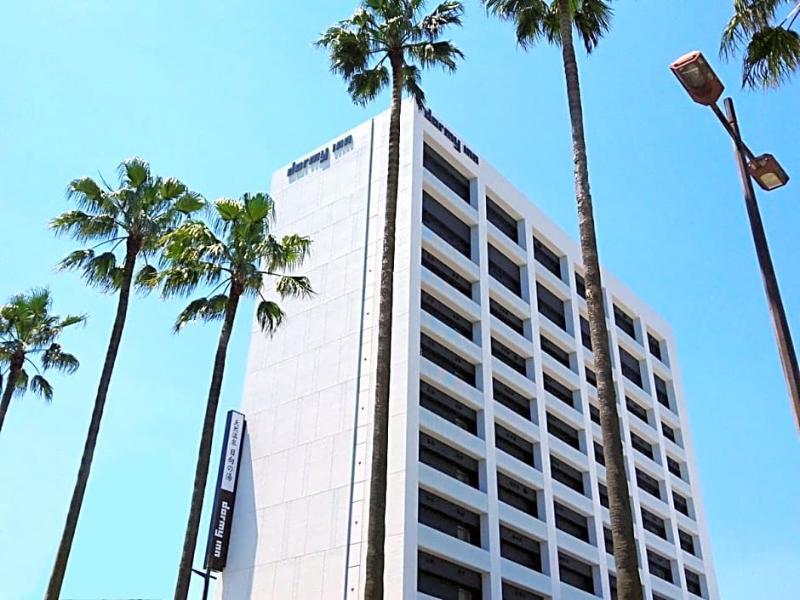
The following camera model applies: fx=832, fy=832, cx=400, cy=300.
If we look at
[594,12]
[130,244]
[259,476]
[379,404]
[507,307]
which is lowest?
[379,404]

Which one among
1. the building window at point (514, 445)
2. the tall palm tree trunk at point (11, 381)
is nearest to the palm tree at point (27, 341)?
the tall palm tree trunk at point (11, 381)

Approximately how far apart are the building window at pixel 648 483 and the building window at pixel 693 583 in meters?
4.76

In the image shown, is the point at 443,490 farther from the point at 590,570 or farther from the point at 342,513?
the point at 590,570

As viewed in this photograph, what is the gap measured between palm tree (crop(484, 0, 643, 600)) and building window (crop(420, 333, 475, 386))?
17409 millimetres

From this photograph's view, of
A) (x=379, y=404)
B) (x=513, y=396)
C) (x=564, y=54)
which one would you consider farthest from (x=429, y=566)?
(x=564, y=54)

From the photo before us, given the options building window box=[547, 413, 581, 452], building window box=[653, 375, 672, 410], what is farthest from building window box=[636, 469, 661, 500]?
building window box=[653, 375, 672, 410]

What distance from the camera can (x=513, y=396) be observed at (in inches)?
1624

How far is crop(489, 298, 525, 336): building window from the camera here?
1670 inches

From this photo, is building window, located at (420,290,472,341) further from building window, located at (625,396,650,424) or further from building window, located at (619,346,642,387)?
building window, located at (619,346,642,387)

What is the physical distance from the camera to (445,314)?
38.9 metres

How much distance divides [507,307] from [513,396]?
4817 millimetres

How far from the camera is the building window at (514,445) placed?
127ft

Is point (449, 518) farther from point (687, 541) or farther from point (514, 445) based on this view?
point (687, 541)

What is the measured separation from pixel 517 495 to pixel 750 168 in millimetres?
27996
